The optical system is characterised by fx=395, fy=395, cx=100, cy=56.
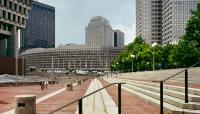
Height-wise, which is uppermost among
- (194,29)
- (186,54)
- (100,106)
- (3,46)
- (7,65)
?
(194,29)

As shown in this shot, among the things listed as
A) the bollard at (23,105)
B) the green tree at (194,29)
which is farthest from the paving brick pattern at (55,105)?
the green tree at (194,29)

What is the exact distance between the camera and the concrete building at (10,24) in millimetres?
93625

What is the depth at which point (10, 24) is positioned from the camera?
317 ft

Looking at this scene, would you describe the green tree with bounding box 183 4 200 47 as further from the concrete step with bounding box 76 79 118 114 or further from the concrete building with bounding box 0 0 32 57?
the concrete step with bounding box 76 79 118 114

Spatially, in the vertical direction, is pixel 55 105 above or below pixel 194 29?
below

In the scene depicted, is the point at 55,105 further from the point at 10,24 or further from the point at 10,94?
the point at 10,24

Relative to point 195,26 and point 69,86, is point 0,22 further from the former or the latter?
point 69,86

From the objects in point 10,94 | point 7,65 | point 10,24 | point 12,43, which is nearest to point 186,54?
point 7,65

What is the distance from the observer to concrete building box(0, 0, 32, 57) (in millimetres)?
93625

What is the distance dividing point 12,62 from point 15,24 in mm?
10776

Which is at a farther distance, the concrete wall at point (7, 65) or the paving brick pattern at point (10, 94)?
the concrete wall at point (7, 65)

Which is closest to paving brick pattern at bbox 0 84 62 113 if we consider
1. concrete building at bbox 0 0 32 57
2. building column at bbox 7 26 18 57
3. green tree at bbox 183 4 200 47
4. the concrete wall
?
green tree at bbox 183 4 200 47

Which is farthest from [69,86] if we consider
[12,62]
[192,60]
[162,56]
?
[162,56]

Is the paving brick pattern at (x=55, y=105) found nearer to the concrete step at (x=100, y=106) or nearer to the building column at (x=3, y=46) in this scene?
the concrete step at (x=100, y=106)
